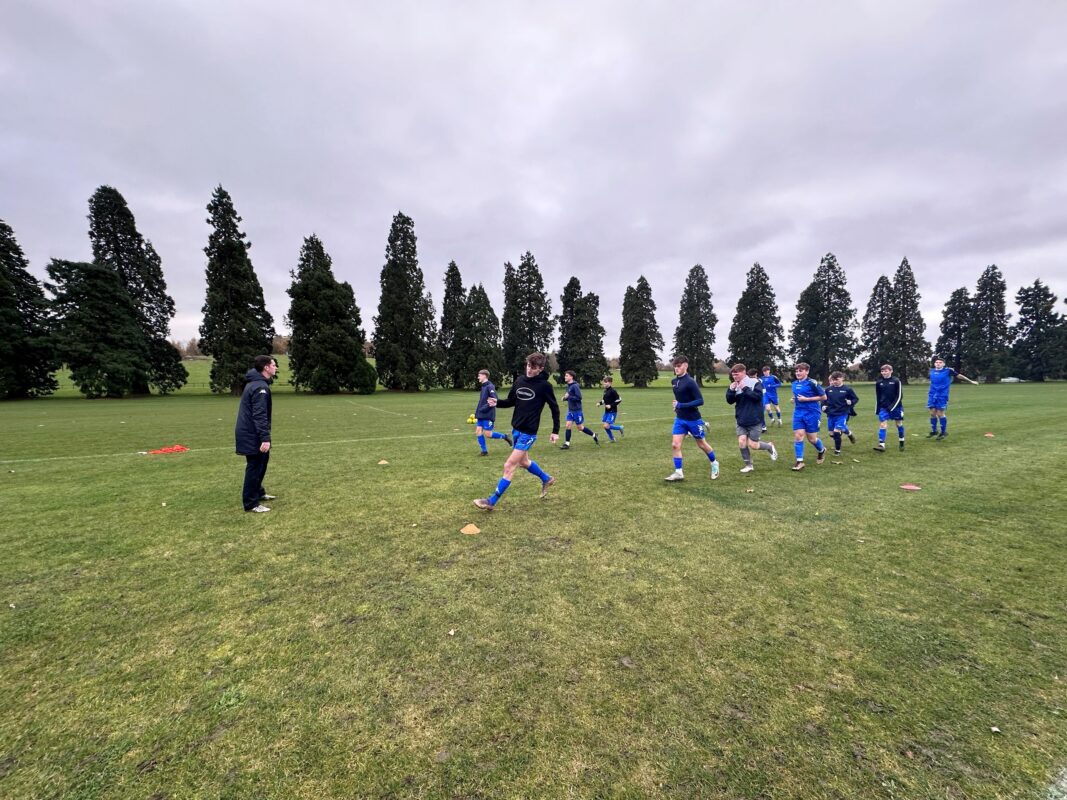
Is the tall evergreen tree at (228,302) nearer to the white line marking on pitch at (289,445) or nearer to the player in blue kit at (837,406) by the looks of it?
the white line marking on pitch at (289,445)

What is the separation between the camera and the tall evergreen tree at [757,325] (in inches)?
2402

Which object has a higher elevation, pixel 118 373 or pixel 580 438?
pixel 118 373

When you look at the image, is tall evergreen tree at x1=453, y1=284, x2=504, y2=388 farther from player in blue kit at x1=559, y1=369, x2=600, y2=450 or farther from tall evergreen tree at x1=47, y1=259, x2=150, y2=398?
player in blue kit at x1=559, y1=369, x2=600, y2=450

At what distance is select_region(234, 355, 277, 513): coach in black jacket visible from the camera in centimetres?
633

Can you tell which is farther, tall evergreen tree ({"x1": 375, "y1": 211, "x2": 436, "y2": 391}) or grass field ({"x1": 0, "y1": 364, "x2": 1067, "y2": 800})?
tall evergreen tree ({"x1": 375, "y1": 211, "x2": 436, "y2": 391})

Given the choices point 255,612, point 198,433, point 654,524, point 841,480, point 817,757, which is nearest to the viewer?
point 817,757

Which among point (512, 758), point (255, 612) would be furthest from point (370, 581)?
point (512, 758)

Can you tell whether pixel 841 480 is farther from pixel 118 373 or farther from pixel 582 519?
pixel 118 373

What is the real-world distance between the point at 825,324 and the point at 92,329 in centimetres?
8343

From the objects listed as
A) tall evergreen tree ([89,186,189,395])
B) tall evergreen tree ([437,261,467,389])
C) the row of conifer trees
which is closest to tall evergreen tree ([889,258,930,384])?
the row of conifer trees

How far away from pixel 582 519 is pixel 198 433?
15.6m

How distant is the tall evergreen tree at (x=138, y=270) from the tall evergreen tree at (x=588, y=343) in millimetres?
44523

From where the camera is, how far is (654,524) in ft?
19.0

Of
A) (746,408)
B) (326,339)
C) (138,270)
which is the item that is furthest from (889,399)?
(138,270)
